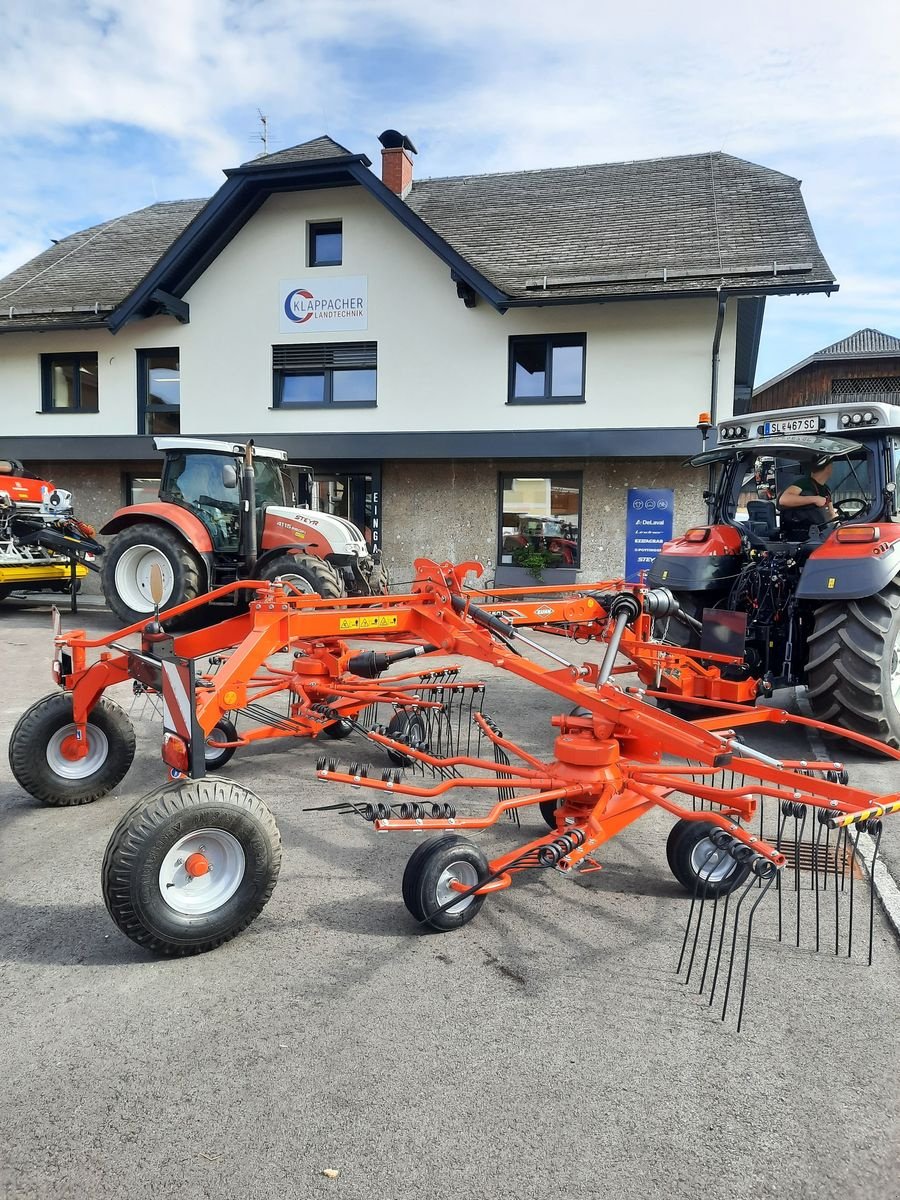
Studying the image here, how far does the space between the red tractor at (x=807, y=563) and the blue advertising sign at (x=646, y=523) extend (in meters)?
A: 6.73

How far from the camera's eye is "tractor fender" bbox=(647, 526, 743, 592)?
261 inches

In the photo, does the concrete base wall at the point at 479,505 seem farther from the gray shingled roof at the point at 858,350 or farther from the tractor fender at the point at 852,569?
the gray shingled roof at the point at 858,350

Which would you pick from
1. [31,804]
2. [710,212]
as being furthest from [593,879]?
[710,212]

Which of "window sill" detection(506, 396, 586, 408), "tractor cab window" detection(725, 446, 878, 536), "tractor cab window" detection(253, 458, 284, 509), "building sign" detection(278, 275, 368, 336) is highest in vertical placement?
"building sign" detection(278, 275, 368, 336)

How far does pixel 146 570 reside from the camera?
11.4m

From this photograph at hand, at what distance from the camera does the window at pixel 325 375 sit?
50.8ft

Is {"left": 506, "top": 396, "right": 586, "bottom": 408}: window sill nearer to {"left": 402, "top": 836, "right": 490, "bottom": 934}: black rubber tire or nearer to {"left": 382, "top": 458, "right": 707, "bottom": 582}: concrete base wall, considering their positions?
{"left": 382, "top": 458, "right": 707, "bottom": 582}: concrete base wall

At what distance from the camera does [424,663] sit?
975 cm

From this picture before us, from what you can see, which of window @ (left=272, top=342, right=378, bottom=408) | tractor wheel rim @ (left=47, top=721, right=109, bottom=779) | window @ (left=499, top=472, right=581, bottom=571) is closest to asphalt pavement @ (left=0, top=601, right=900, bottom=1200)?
tractor wheel rim @ (left=47, top=721, right=109, bottom=779)

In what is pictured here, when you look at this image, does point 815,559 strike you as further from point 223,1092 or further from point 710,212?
point 710,212

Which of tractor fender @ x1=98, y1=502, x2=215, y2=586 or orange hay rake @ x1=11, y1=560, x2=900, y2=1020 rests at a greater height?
tractor fender @ x1=98, y1=502, x2=215, y2=586

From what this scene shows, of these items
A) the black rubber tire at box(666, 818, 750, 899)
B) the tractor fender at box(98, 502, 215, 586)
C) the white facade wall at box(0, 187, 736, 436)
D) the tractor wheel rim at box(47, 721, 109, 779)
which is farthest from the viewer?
the white facade wall at box(0, 187, 736, 436)

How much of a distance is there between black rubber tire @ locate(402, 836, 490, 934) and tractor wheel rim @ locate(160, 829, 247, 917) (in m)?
0.65

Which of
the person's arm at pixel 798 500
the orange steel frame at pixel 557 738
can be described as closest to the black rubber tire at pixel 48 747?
the orange steel frame at pixel 557 738
